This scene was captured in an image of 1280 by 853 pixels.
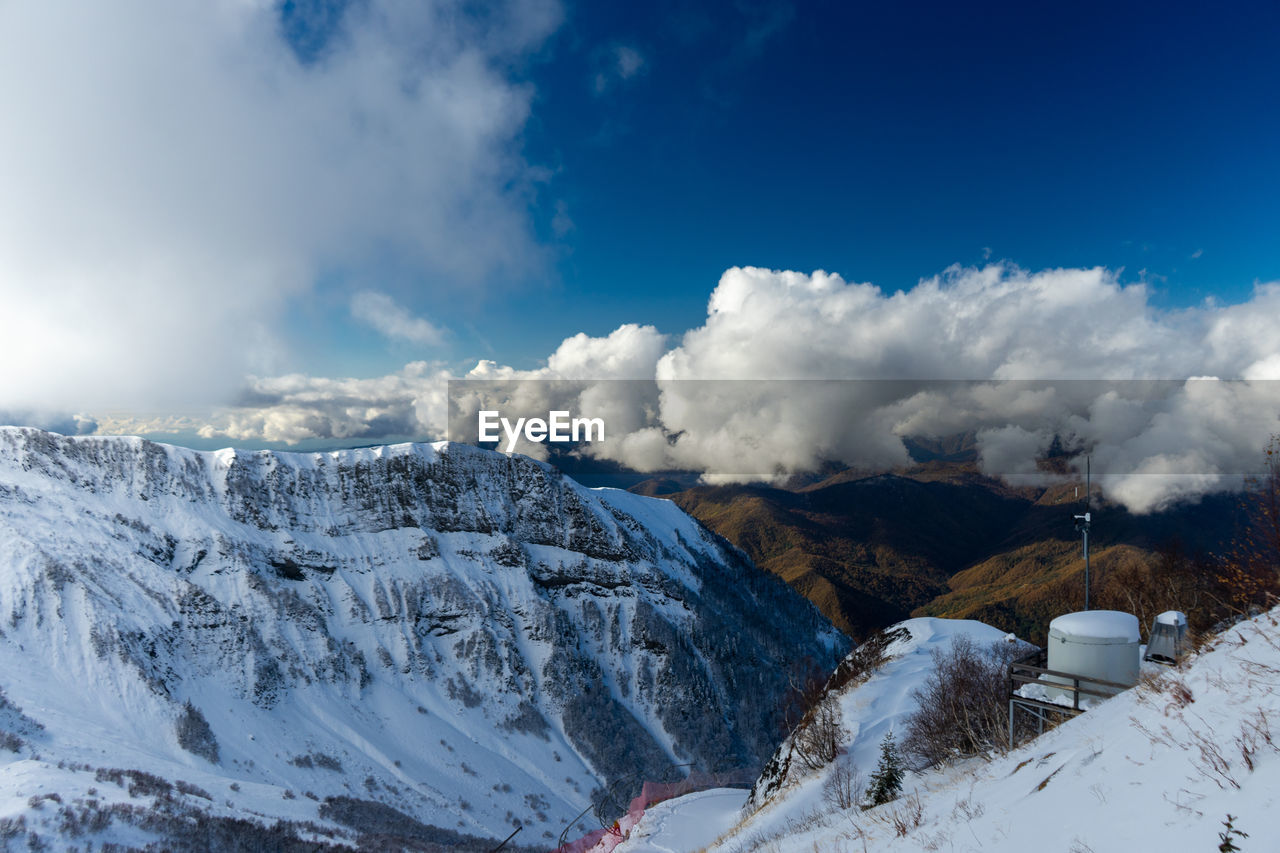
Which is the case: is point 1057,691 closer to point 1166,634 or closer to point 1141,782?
point 1166,634

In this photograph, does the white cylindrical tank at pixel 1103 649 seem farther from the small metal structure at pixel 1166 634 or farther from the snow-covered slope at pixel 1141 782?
the small metal structure at pixel 1166 634

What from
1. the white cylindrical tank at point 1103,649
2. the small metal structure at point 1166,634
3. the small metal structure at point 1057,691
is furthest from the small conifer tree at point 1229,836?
the small metal structure at point 1166,634

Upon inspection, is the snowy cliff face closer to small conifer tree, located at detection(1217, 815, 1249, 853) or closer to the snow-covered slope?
the snow-covered slope

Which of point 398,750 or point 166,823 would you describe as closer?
point 166,823

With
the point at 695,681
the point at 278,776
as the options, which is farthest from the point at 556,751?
the point at 278,776

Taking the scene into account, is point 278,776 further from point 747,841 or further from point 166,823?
point 747,841

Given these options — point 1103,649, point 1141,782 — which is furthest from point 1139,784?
point 1103,649
